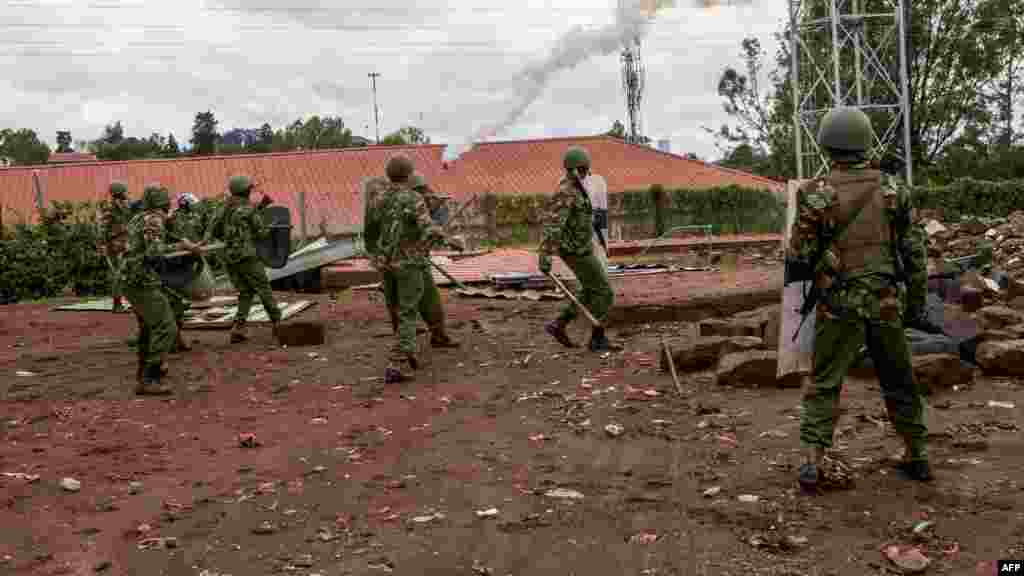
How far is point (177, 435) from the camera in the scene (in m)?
7.82

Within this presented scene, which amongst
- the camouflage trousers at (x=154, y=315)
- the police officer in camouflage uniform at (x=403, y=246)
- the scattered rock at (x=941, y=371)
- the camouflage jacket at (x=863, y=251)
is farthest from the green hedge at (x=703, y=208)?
the camouflage jacket at (x=863, y=251)

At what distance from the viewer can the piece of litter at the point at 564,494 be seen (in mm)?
5637

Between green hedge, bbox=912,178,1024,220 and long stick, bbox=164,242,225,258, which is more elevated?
long stick, bbox=164,242,225,258

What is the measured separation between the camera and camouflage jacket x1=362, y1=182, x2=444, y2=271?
9.35 m

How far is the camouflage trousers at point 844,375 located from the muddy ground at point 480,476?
317 mm

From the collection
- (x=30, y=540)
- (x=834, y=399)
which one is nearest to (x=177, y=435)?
→ (x=30, y=540)

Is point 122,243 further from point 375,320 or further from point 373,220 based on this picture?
point 373,220

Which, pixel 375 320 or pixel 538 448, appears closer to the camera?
pixel 538 448

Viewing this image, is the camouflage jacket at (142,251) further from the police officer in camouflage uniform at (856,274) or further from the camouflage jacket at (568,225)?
the police officer in camouflage uniform at (856,274)

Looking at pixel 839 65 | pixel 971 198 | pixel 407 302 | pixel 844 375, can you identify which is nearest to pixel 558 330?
pixel 407 302

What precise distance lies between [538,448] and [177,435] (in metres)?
2.98

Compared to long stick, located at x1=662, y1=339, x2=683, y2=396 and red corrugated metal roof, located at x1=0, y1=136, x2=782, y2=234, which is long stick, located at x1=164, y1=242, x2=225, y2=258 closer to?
long stick, located at x1=662, y1=339, x2=683, y2=396

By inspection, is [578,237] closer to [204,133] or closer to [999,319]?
[999,319]

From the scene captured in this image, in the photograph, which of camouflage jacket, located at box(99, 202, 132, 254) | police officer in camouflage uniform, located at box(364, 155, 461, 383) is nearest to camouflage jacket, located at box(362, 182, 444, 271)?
police officer in camouflage uniform, located at box(364, 155, 461, 383)
